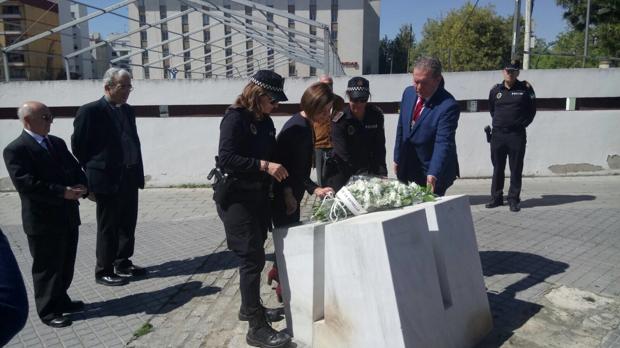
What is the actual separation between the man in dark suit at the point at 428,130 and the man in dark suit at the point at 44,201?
2845mm

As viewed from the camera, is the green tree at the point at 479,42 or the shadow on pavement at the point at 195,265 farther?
the green tree at the point at 479,42

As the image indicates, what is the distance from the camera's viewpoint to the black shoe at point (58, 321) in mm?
3564

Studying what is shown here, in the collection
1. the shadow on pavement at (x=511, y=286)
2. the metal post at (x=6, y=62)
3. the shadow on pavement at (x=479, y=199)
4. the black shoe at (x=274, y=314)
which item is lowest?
the black shoe at (x=274, y=314)

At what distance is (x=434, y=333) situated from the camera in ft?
8.95

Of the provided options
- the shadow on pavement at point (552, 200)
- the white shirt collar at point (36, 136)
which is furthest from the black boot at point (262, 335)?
the shadow on pavement at point (552, 200)

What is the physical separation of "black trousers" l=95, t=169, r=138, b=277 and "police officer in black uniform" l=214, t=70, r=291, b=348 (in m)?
1.65

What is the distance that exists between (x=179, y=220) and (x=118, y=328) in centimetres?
323

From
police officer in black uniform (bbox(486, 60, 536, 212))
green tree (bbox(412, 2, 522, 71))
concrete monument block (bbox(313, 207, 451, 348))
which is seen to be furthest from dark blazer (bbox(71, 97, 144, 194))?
green tree (bbox(412, 2, 522, 71))

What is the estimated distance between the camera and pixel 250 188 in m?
3.13

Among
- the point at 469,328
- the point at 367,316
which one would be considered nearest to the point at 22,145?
the point at 367,316

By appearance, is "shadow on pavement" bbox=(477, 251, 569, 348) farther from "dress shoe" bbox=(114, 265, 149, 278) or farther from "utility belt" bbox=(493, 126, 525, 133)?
"dress shoe" bbox=(114, 265, 149, 278)

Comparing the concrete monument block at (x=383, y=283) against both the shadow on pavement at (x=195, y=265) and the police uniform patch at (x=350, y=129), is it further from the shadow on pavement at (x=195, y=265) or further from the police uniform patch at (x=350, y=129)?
the shadow on pavement at (x=195, y=265)

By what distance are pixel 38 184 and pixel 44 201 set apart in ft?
0.49

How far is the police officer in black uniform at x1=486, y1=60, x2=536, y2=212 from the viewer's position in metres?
6.26
